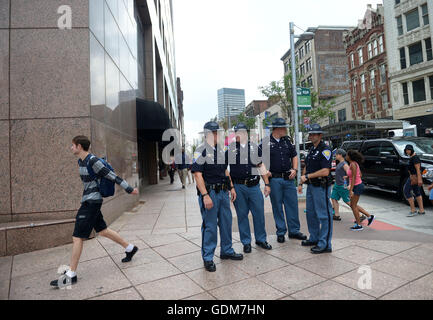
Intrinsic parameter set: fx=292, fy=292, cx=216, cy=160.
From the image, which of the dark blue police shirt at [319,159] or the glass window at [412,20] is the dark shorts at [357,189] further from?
the glass window at [412,20]

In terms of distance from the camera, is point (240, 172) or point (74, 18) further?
point (74, 18)

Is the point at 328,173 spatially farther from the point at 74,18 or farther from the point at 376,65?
the point at 376,65

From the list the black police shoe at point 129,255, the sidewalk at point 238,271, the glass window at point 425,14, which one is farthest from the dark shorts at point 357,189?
the glass window at point 425,14

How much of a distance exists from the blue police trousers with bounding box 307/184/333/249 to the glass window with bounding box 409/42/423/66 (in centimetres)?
2868

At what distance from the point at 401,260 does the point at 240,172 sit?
8.45ft

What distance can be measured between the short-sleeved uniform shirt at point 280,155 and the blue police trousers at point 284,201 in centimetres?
21

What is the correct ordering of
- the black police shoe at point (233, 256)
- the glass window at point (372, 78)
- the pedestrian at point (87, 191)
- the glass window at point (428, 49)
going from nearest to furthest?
the pedestrian at point (87, 191) < the black police shoe at point (233, 256) < the glass window at point (428, 49) < the glass window at point (372, 78)

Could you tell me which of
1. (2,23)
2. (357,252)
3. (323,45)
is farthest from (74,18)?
(323,45)

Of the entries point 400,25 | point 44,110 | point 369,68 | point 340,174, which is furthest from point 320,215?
point 369,68

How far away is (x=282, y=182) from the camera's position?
16.9 feet

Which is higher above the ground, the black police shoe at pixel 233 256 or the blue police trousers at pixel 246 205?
the blue police trousers at pixel 246 205

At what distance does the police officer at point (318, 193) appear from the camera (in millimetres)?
4504
